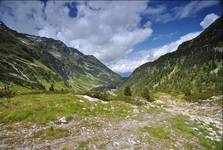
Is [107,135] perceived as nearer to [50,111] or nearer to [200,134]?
[50,111]

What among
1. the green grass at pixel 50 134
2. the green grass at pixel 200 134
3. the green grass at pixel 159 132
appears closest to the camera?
the green grass at pixel 50 134

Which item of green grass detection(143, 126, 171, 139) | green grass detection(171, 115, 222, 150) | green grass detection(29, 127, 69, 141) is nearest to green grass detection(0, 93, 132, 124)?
green grass detection(29, 127, 69, 141)

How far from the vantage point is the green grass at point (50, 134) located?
25688 millimetres

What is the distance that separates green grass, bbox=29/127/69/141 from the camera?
84.3 feet

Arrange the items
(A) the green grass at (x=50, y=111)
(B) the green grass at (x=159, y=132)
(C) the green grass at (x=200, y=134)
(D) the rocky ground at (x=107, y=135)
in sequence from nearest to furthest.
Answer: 1. (D) the rocky ground at (x=107, y=135)
2. (C) the green grass at (x=200, y=134)
3. (B) the green grass at (x=159, y=132)
4. (A) the green grass at (x=50, y=111)

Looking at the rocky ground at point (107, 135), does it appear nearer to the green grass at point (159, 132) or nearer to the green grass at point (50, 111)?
the green grass at point (159, 132)

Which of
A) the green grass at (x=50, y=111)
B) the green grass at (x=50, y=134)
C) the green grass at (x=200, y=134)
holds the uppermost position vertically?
the green grass at (x=50, y=111)

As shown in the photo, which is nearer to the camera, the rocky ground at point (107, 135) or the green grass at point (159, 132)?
the rocky ground at point (107, 135)

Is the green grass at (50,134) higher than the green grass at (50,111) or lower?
lower

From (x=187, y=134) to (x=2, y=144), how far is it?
79.8 ft

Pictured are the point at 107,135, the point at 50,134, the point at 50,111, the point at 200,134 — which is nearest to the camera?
the point at 50,134

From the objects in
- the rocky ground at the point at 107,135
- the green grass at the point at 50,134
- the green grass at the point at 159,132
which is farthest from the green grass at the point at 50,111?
the green grass at the point at 159,132

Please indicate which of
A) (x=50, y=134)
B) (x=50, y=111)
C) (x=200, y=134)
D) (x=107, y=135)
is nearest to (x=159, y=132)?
(x=200, y=134)

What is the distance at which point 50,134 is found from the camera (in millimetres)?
26641
